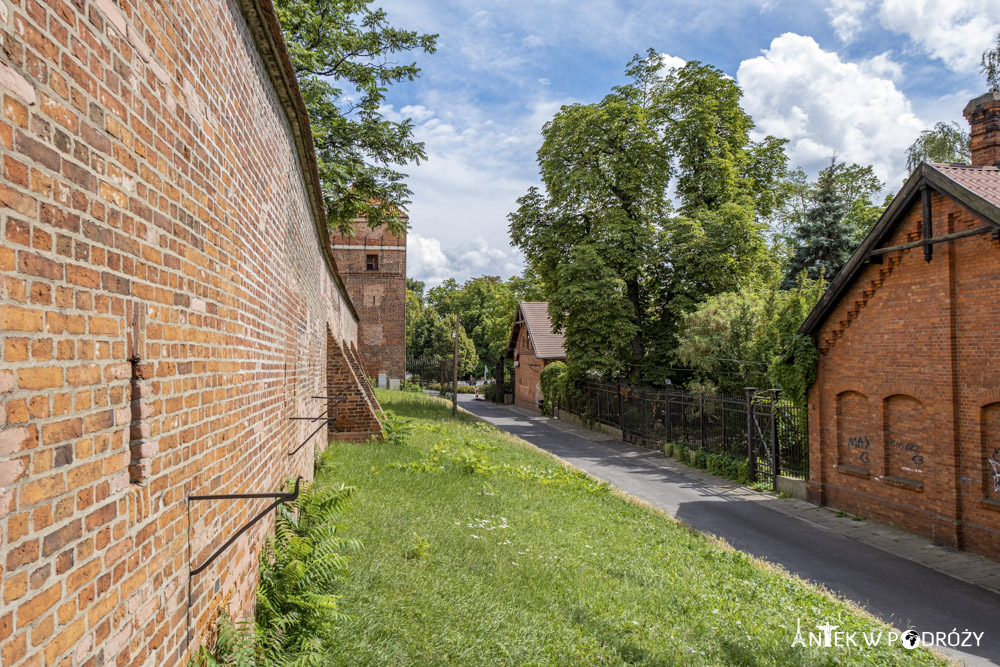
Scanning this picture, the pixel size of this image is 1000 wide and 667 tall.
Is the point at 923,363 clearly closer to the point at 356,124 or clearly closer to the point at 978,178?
the point at 978,178

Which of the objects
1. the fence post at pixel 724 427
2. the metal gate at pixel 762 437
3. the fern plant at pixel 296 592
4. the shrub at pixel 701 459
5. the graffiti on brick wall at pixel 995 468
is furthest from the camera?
the shrub at pixel 701 459

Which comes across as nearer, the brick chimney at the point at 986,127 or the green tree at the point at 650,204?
the brick chimney at the point at 986,127

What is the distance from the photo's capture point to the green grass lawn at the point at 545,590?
436cm

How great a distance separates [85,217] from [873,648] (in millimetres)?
6662

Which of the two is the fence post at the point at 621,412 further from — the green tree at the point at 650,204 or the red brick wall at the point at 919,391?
the red brick wall at the point at 919,391

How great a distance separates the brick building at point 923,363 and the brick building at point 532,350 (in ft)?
67.2

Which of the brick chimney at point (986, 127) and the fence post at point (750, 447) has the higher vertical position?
the brick chimney at point (986, 127)

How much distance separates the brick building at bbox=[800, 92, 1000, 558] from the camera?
30.4 feet

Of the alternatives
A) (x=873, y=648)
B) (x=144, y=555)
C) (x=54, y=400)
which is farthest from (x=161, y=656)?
(x=873, y=648)

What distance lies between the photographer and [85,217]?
1806 millimetres

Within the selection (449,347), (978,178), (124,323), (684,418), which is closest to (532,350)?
(684,418)

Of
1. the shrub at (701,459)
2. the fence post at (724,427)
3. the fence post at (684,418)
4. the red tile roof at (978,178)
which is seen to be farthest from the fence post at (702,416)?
the red tile roof at (978,178)

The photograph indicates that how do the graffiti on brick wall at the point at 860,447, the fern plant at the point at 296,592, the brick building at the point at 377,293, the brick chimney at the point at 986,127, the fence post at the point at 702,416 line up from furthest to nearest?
1. the brick building at the point at 377,293
2. the fence post at the point at 702,416
3. the brick chimney at the point at 986,127
4. the graffiti on brick wall at the point at 860,447
5. the fern plant at the point at 296,592

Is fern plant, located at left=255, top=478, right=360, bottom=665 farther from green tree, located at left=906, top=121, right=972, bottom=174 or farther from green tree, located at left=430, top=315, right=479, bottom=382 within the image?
green tree, located at left=430, top=315, right=479, bottom=382
